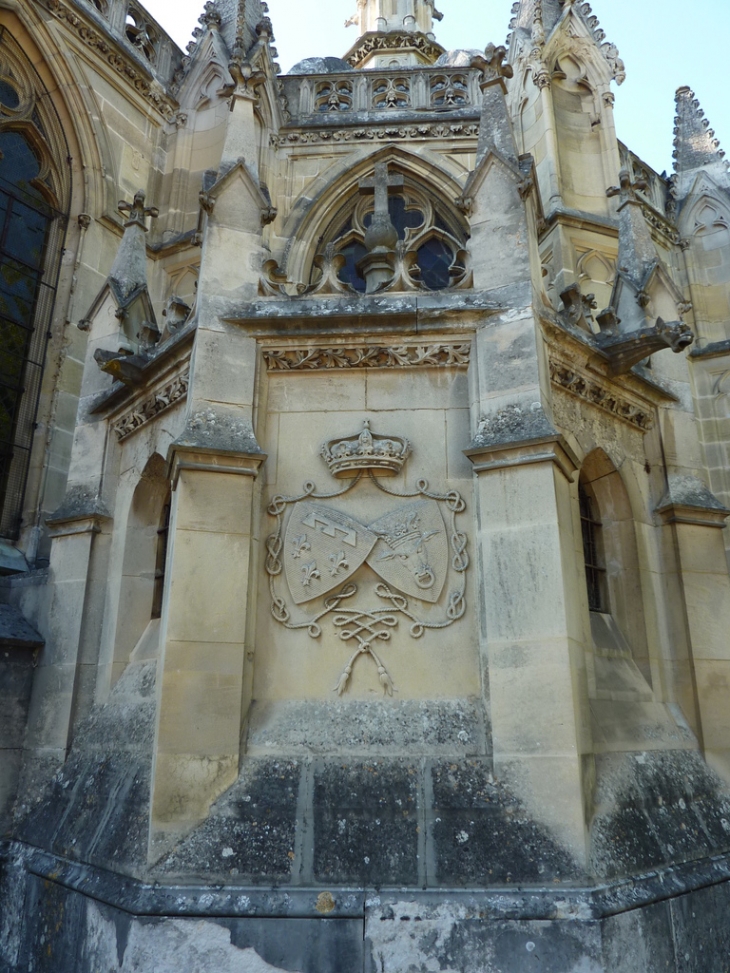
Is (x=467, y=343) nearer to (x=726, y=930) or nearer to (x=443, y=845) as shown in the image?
(x=443, y=845)

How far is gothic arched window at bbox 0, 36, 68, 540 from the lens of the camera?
29.9 feet

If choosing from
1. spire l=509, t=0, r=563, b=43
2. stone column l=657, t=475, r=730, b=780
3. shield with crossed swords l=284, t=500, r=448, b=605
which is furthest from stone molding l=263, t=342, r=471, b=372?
spire l=509, t=0, r=563, b=43

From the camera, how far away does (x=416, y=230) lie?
11.7m

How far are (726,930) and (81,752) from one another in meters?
4.66

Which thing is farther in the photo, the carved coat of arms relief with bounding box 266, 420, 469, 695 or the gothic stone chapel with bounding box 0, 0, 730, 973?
the carved coat of arms relief with bounding box 266, 420, 469, 695

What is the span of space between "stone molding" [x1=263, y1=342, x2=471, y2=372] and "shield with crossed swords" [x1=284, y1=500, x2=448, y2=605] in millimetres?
1056

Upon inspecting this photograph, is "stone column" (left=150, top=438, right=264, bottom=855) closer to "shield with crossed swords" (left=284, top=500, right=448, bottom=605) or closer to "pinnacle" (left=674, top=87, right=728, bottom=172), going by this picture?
"shield with crossed swords" (left=284, top=500, right=448, bottom=605)

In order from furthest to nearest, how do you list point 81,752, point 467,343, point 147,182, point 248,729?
point 147,182 < point 81,752 < point 467,343 < point 248,729

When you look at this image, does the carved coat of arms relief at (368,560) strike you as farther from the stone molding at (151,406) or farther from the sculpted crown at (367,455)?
the stone molding at (151,406)

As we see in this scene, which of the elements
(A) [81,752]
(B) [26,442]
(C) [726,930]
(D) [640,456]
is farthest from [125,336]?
(C) [726,930]

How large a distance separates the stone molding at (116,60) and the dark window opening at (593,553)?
9549mm

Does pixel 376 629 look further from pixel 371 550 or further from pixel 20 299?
pixel 20 299

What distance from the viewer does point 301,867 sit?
4.32m

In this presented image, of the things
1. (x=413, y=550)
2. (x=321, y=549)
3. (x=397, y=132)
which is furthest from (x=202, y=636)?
(x=397, y=132)
